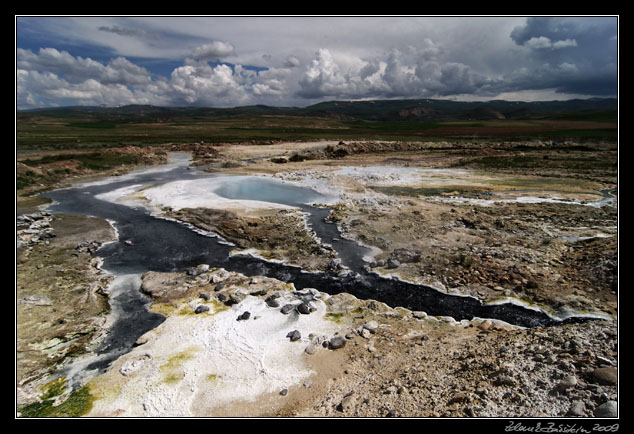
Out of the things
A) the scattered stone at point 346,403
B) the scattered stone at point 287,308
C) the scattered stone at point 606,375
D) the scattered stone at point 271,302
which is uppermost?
the scattered stone at point 606,375

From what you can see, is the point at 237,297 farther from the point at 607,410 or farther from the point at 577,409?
the point at 607,410

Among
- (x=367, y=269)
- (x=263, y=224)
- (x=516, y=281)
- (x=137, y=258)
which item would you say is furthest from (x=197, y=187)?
(x=516, y=281)

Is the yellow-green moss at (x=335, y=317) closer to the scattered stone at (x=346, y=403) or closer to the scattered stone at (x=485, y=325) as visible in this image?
the scattered stone at (x=346, y=403)

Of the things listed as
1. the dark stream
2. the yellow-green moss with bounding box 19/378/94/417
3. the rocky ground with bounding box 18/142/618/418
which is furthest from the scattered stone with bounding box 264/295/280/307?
the yellow-green moss with bounding box 19/378/94/417

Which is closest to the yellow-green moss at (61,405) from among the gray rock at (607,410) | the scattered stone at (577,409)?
the scattered stone at (577,409)

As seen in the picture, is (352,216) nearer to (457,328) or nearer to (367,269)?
(367,269)
